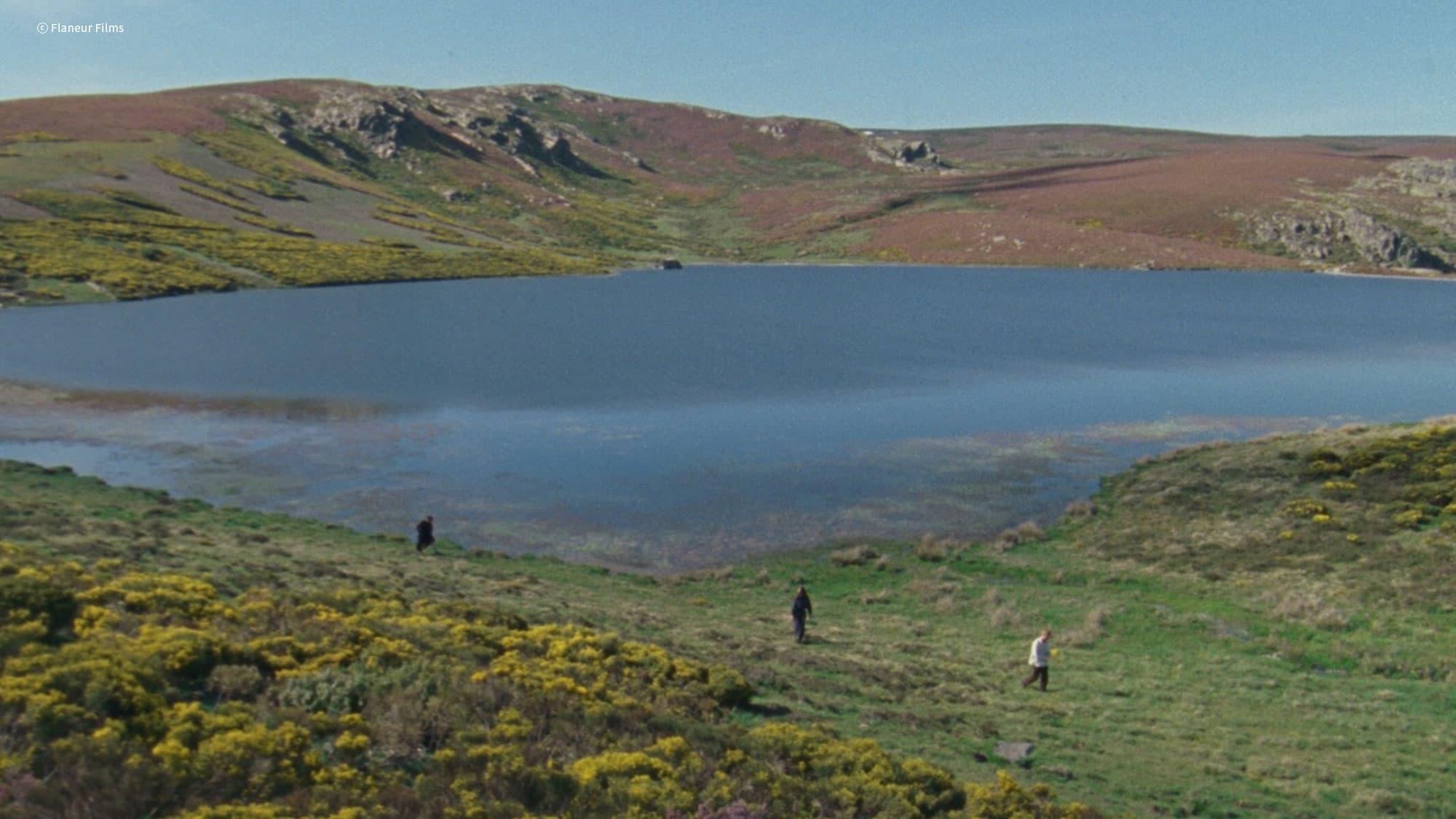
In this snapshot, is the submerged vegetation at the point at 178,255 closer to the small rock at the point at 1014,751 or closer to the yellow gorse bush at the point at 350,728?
the yellow gorse bush at the point at 350,728

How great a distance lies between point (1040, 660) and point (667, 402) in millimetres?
42957

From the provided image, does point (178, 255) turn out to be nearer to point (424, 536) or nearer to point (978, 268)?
point (424, 536)

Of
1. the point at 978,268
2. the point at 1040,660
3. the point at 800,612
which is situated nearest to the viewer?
the point at 1040,660

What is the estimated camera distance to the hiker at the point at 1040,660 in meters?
22.9

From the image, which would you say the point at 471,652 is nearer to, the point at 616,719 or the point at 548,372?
the point at 616,719

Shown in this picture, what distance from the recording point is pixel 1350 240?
631 feet

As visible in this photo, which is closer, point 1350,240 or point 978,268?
point 978,268

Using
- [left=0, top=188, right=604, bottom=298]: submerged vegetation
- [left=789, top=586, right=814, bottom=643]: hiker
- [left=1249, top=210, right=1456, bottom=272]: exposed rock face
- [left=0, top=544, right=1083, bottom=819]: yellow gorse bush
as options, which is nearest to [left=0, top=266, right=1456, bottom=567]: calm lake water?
[left=0, top=188, right=604, bottom=298]: submerged vegetation

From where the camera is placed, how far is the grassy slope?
61.0 ft

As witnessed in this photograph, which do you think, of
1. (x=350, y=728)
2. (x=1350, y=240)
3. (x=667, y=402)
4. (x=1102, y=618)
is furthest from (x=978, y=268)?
(x=350, y=728)

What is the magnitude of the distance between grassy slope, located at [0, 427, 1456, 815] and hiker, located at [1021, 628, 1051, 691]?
1.53 feet

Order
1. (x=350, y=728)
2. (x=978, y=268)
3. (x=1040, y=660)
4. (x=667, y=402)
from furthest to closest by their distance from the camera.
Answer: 1. (x=978, y=268)
2. (x=667, y=402)
3. (x=1040, y=660)
4. (x=350, y=728)

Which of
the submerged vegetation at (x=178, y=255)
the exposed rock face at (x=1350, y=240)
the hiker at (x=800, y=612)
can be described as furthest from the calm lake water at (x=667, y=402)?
the exposed rock face at (x=1350, y=240)

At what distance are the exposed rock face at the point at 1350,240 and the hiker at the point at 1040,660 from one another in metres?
201
